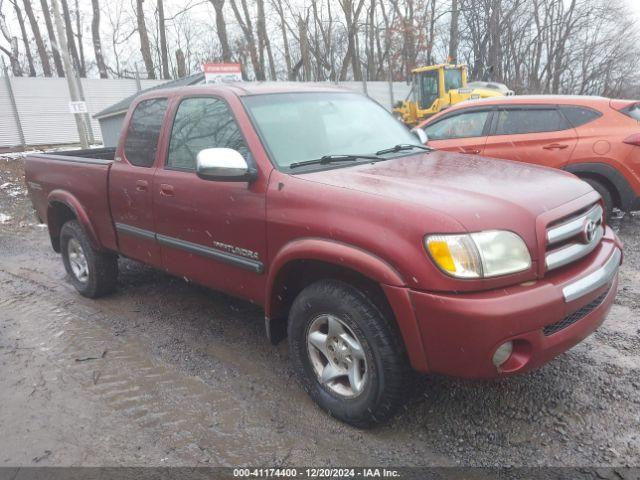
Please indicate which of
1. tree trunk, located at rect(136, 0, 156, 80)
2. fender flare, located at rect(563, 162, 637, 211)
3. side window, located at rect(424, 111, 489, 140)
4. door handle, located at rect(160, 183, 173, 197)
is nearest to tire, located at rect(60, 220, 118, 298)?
door handle, located at rect(160, 183, 173, 197)

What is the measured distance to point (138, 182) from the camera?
3.90 meters

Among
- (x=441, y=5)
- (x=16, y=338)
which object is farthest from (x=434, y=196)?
(x=441, y=5)

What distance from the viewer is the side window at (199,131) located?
131 inches

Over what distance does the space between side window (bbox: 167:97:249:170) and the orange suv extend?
4306 mm

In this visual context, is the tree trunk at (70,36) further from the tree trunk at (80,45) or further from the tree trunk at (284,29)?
the tree trunk at (284,29)

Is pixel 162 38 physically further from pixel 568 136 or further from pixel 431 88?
pixel 568 136

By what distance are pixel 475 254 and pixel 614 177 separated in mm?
4579

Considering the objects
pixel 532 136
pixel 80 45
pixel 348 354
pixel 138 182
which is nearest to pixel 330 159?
pixel 348 354

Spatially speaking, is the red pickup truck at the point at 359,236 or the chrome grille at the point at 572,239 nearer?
the red pickup truck at the point at 359,236

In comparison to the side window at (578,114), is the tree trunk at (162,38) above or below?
above

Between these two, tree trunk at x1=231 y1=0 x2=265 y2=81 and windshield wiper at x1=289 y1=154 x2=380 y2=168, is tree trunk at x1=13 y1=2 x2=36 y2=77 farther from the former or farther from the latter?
windshield wiper at x1=289 y1=154 x2=380 y2=168

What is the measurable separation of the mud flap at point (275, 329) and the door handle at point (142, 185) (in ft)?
4.98

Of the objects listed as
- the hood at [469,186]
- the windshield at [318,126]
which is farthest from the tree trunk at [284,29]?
the hood at [469,186]

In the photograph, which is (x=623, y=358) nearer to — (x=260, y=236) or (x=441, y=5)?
(x=260, y=236)
